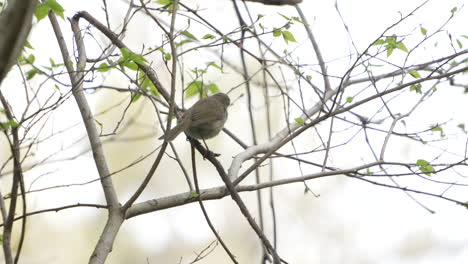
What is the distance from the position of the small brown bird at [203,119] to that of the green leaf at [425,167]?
A: 1.31 metres

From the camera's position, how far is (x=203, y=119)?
380cm

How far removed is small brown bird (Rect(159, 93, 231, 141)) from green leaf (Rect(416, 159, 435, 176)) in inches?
51.4

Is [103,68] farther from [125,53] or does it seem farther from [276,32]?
[276,32]

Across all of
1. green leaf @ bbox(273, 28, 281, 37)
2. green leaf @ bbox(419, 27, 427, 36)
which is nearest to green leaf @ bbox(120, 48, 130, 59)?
green leaf @ bbox(273, 28, 281, 37)

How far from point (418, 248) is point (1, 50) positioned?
23.1ft

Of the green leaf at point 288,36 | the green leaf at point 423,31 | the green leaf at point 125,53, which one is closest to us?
the green leaf at point 125,53

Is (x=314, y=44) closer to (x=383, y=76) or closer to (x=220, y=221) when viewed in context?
(x=383, y=76)

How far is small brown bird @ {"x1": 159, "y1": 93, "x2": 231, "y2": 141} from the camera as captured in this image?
3.66 metres

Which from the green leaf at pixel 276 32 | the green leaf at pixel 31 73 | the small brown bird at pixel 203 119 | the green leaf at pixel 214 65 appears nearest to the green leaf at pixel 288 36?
the green leaf at pixel 276 32

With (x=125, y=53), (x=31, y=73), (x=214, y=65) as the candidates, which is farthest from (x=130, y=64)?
(x=214, y=65)

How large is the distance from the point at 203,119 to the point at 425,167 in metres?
1.36

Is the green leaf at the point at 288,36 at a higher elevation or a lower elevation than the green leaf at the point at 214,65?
lower

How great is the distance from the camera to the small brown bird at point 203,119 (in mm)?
3661

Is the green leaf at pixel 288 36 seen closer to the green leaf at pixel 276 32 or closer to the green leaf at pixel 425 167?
the green leaf at pixel 276 32
